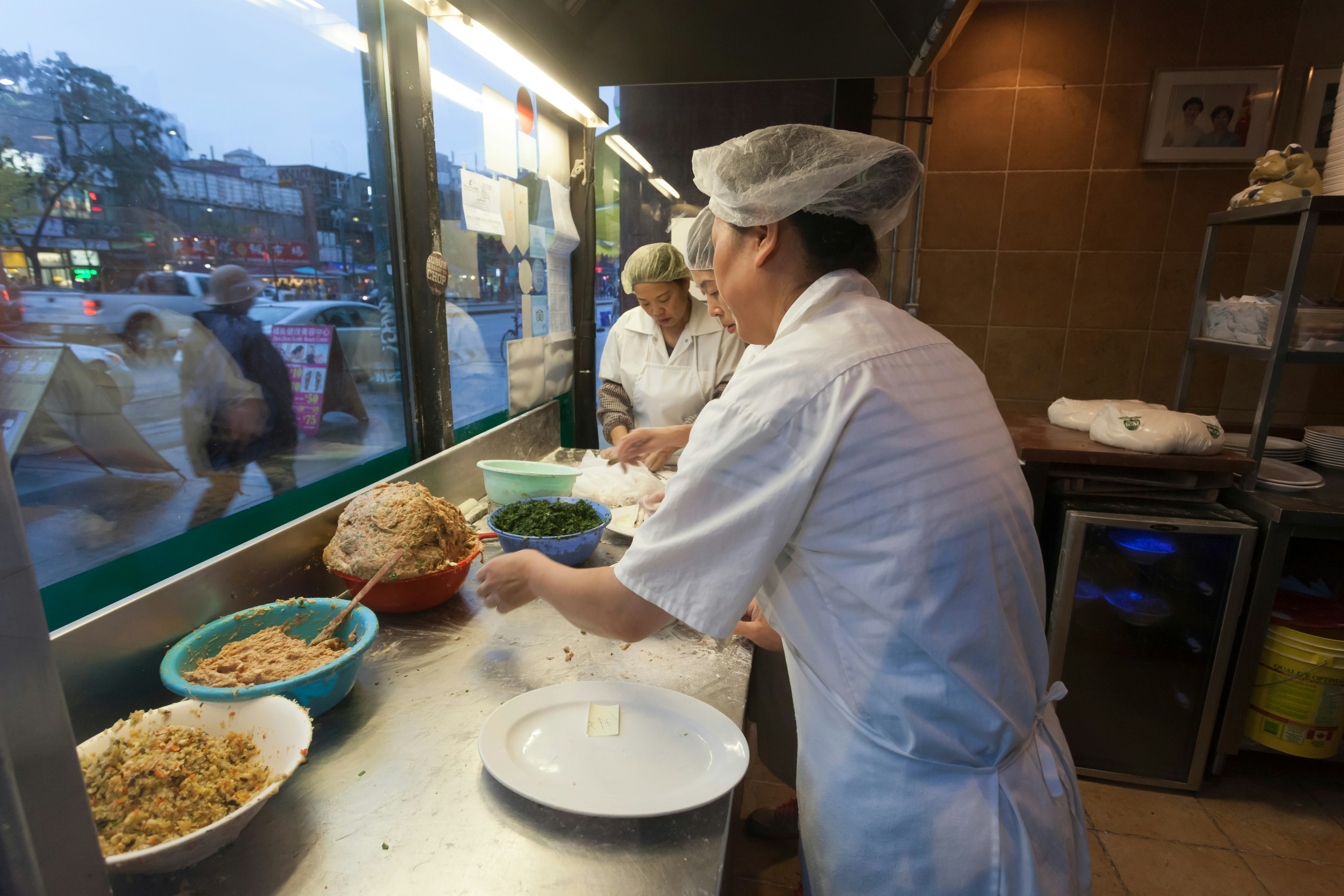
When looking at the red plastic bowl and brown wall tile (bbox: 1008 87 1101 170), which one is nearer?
the red plastic bowl

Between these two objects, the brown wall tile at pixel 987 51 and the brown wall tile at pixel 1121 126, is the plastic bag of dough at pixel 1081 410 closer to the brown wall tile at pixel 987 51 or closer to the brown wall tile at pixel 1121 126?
the brown wall tile at pixel 1121 126

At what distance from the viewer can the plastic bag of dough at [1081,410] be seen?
2.60 metres

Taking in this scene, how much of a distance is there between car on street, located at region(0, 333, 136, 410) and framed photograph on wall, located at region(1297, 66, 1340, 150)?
4642mm

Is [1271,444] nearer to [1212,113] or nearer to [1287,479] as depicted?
[1287,479]

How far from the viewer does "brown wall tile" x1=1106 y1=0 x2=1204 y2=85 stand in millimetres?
3279

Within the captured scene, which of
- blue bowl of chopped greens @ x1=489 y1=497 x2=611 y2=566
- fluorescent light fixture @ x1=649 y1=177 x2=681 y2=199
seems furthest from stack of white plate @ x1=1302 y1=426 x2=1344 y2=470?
fluorescent light fixture @ x1=649 y1=177 x2=681 y2=199

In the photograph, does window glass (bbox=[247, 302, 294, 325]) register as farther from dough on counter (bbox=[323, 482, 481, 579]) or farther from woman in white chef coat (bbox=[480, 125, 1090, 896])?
woman in white chef coat (bbox=[480, 125, 1090, 896])

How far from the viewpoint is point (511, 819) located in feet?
3.07

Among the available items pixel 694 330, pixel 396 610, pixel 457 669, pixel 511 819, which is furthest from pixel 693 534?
pixel 694 330

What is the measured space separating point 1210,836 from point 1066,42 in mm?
3498

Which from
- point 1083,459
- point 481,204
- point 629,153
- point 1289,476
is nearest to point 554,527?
point 481,204

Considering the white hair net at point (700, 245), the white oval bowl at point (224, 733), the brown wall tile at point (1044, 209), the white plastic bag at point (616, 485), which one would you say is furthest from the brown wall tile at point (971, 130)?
the white oval bowl at point (224, 733)

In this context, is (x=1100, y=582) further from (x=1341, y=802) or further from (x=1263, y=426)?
(x=1341, y=802)

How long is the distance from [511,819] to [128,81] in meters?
1.34
